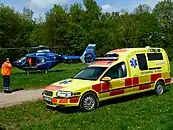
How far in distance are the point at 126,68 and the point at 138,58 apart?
1160 millimetres

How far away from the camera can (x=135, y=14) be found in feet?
252

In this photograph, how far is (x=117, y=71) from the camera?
1512cm

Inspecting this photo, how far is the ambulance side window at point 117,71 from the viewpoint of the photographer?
48.7 feet

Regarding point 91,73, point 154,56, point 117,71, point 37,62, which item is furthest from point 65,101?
point 37,62

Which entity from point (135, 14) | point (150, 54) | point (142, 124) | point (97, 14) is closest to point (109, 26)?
point (97, 14)

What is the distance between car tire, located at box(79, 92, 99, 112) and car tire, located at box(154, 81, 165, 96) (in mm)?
3938

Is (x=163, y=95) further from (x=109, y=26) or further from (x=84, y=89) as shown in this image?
(x=109, y=26)

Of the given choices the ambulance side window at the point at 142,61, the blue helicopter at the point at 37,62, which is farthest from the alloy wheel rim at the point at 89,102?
the blue helicopter at the point at 37,62

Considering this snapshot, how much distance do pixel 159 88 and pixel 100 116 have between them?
19.2 feet

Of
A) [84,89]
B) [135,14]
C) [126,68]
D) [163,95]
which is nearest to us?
[84,89]

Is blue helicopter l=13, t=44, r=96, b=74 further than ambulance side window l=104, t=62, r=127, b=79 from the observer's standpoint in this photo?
Yes

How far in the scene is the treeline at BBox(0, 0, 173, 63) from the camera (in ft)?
188

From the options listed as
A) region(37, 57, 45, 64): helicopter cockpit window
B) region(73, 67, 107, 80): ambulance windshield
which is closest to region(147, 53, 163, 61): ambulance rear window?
region(73, 67, 107, 80): ambulance windshield

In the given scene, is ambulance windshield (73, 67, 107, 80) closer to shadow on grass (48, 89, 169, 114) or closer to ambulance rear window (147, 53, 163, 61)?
shadow on grass (48, 89, 169, 114)
